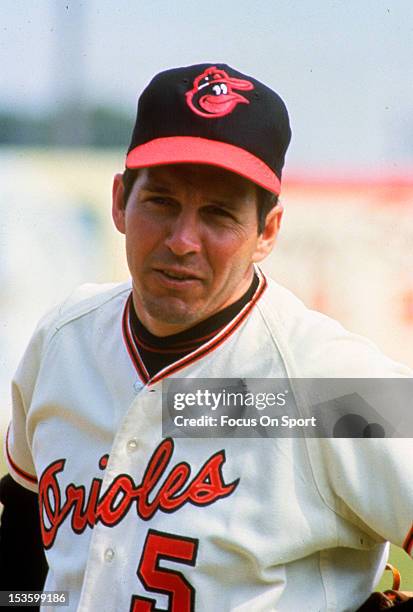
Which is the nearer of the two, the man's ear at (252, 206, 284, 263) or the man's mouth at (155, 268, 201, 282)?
the man's mouth at (155, 268, 201, 282)

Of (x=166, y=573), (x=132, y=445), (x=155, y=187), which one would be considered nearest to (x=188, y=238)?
(x=155, y=187)

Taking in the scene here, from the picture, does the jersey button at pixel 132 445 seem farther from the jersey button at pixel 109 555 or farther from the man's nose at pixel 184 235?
the man's nose at pixel 184 235

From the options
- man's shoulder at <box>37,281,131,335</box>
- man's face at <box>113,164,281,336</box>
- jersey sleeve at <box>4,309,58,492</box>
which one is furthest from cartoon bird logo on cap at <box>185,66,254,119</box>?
jersey sleeve at <box>4,309,58,492</box>

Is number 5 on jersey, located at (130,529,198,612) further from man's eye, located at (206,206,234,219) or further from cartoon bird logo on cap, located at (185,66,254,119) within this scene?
cartoon bird logo on cap, located at (185,66,254,119)

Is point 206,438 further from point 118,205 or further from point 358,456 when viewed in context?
point 118,205

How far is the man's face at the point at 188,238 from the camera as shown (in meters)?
1.54

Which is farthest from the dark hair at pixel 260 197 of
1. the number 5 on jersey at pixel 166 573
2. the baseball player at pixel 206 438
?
the number 5 on jersey at pixel 166 573

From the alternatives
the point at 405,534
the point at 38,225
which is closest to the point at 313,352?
the point at 405,534

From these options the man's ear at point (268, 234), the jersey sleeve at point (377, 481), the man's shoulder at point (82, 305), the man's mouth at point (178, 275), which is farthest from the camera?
the man's shoulder at point (82, 305)

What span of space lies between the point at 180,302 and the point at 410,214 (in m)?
4.80

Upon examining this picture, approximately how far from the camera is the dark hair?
1.63 m

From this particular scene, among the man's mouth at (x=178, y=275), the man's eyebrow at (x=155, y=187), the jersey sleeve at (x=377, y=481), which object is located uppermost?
the man's eyebrow at (x=155, y=187)

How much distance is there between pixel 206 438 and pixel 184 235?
1.02 ft

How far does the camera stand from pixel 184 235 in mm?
1523
